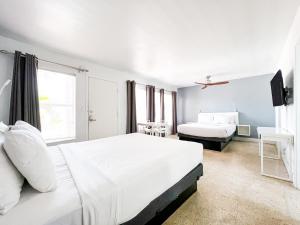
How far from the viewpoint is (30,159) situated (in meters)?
0.86

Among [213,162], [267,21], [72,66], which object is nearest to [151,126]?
[213,162]

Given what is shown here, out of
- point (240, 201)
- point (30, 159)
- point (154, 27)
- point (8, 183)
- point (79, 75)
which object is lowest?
point (240, 201)

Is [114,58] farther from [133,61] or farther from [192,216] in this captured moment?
[192,216]

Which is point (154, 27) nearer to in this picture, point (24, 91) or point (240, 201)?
point (24, 91)

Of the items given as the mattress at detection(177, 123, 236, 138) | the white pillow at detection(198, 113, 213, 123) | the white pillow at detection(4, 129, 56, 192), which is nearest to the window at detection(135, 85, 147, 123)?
the mattress at detection(177, 123, 236, 138)

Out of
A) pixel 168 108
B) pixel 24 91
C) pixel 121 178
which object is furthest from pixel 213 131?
pixel 24 91

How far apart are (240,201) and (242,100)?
4612 millimetres

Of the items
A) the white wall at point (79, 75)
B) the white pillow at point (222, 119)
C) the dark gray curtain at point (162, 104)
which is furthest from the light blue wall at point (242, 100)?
the white wall at point (79, 75)

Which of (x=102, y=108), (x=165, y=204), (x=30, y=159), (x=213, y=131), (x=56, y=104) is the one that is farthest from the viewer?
(x=213, y=131)

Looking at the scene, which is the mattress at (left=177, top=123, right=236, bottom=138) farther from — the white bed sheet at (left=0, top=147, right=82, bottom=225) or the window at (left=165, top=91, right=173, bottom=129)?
the white bed sheet at (left=0, top=147, right=82, bottom=225)

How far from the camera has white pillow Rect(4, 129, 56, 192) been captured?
Result: 0.84 metres

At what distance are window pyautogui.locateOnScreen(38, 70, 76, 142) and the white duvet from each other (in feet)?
5.72

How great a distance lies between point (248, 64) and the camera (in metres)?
3.81

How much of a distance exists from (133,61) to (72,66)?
145cm
